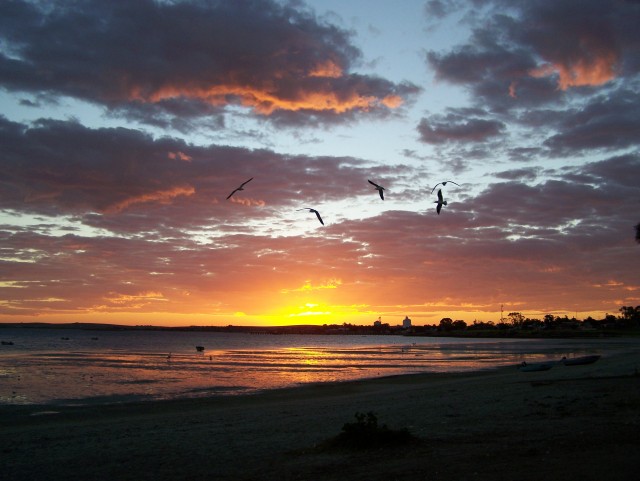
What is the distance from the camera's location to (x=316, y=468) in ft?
35.3

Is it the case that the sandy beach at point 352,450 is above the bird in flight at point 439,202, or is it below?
below

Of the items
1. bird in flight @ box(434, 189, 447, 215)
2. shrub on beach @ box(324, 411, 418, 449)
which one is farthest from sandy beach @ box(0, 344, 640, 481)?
bird in flight @ box(434, 189, 447, 215)

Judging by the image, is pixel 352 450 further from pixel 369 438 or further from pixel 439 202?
pixel 439 202

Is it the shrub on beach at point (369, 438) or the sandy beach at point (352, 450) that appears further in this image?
the shrub on beach at point (369, 438)

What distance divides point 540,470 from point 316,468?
14.0ft

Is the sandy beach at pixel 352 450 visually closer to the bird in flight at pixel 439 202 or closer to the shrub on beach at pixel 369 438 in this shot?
the shrub on beach at pixel 369 438

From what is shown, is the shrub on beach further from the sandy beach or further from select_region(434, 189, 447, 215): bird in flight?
select_region(434, 189, 447, 215): bird in flight

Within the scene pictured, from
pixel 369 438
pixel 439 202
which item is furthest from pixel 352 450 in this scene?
pixel 439 202

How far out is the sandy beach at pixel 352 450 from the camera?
10.0 m

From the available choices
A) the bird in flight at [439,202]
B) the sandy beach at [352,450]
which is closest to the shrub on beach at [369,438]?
the sandy beach at [352,450]

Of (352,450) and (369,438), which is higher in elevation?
(369,438)

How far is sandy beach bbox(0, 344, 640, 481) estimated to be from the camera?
1005 centimetres

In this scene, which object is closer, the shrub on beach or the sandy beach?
the sandy beach

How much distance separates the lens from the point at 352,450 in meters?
12.0
